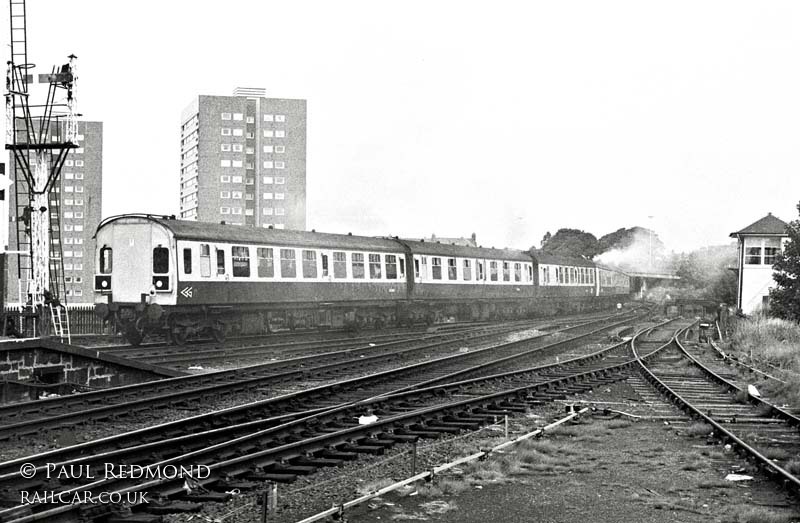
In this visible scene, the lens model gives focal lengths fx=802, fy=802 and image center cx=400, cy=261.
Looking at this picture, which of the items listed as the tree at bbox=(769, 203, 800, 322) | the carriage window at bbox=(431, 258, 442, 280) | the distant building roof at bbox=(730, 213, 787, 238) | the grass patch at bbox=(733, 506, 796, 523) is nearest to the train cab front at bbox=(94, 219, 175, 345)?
the carriage window at bbox=(431, 258, 442, 280)

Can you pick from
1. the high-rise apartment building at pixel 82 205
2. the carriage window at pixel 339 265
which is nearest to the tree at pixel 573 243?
the high-rise apartment building at pixel 82 205

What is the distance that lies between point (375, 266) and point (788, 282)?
15259 millimetres

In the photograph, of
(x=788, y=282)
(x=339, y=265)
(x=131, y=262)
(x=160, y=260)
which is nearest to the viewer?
(x=160, y=260)

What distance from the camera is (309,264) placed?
2409 cm

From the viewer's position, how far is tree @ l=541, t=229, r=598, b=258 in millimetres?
90250

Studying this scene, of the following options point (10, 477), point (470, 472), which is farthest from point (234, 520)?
point (470, 472)

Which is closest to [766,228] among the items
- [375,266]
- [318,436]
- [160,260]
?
[375,266]

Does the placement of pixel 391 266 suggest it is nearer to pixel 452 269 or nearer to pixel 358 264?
pixel 358 264

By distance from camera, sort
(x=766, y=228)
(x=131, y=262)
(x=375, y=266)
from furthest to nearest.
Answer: (x=766, y=228) < (x=375, y=266) < (x=131, y=262)

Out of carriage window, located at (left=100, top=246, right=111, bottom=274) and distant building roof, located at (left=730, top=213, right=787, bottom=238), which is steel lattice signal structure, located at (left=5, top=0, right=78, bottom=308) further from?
distant building roof, located at (left=730, top=213, right=787, bottom=238)

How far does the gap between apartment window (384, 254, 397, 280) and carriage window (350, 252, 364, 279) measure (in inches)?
64.2

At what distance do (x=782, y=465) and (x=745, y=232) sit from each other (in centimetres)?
3548

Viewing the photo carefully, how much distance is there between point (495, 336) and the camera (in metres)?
26.8

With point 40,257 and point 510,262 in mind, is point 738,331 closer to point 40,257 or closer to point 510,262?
point 510,262
